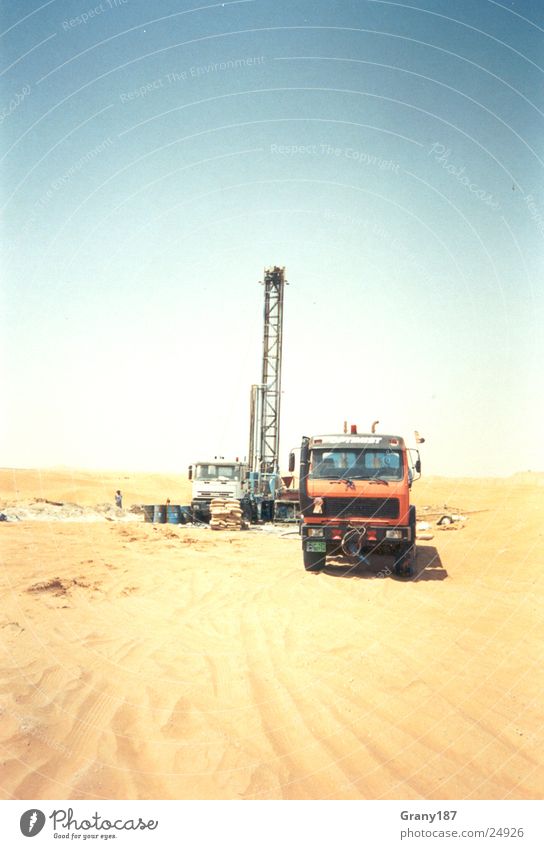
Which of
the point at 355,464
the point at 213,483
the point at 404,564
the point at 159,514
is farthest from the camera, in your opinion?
the point at 159,514

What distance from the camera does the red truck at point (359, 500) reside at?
39.3ft

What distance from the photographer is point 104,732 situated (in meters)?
4.92

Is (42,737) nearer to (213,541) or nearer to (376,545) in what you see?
(376,545)

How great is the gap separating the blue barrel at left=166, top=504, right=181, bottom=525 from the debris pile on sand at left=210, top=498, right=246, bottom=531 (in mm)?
2767

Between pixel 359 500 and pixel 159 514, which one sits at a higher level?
pixel 359 500

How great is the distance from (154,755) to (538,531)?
51.6ft

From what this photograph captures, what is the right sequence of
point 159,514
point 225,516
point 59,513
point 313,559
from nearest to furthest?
1. point 313,559
2. point 225,516
3. point 59,513
4. point 159,514

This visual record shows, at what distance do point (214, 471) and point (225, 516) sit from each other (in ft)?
9.45

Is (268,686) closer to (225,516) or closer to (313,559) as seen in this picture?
(313,559)

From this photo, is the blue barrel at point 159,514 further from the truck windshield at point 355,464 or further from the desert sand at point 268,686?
the truck windshield at point 355,464

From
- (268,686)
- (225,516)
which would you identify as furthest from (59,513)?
(268,686)

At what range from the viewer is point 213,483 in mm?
24734

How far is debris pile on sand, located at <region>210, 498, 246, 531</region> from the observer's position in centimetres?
2273

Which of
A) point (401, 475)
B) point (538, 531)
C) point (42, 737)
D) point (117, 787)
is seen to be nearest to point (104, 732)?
point (42, 737)
